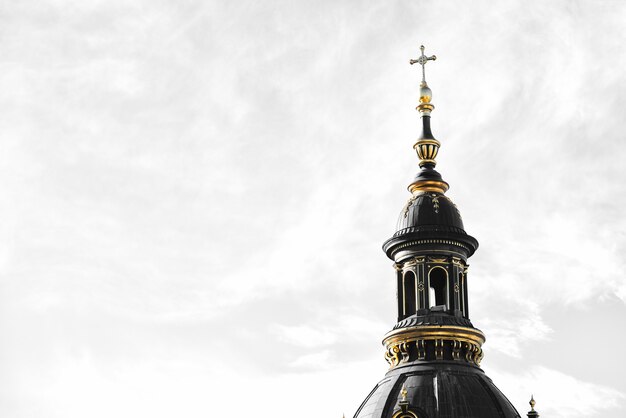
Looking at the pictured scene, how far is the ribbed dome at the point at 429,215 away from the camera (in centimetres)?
7156

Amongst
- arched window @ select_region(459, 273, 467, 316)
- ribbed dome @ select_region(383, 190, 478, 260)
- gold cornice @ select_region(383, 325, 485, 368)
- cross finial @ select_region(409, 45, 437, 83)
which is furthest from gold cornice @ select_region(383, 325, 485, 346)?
cross finial @ select_region(409, 45, 437, 83)

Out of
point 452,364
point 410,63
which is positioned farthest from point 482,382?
point 410,63

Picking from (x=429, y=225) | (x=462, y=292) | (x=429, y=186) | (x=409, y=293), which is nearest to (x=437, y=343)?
(x=462, y=292)

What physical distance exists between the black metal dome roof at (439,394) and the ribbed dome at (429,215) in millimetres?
8112

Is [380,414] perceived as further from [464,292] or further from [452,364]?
[464,292]

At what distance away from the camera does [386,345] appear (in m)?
70.6

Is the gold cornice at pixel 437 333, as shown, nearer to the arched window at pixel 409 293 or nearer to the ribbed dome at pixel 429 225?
the arched window at pixel 409 293

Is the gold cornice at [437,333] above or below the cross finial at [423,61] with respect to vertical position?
below

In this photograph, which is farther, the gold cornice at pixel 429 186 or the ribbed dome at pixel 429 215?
the gold cornice at pixel 429 186

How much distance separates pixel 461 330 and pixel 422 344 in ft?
7.47

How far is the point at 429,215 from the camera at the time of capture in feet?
236

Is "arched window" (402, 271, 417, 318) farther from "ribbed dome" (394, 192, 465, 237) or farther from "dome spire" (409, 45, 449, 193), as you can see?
"dome spire" (409, 45, 449, 193)

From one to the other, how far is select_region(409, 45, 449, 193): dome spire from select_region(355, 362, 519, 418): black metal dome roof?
11307 mm

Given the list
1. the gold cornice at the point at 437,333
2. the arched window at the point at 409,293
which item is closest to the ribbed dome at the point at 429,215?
the arched window at the point at 409,293
